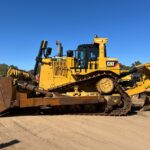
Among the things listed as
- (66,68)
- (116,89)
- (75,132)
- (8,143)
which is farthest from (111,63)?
(8,143)

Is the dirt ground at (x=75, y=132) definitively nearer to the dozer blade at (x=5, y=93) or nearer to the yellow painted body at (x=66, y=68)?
the dozer blade at (x=5, y=93)

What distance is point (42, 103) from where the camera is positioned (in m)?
13.6

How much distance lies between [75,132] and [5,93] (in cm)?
464

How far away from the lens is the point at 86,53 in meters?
15.2

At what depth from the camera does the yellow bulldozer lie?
13.6m

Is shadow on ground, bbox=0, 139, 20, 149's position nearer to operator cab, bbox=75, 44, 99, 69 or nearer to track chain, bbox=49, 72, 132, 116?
track chain, bbox=49, 72, 132, 116

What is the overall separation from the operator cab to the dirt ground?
2.83m

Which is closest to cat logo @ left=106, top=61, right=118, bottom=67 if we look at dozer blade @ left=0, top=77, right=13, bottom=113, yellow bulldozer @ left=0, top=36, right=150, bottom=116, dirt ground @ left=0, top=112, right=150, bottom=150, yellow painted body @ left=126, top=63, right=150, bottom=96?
yellow bulldozer @ left=0, top=36, right=150, bottom=116

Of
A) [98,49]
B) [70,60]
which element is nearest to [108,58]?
[98,49]

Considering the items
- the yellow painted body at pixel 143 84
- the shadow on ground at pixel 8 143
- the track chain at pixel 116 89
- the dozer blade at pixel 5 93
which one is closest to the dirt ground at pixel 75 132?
the shadow on ground at pixel 8 143

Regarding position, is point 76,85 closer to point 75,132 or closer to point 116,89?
point 116,89

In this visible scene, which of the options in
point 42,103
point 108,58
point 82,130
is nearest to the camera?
point 82,130

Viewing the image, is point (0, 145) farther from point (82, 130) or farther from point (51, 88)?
point (51, 88)

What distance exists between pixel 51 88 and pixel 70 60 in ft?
5.15
